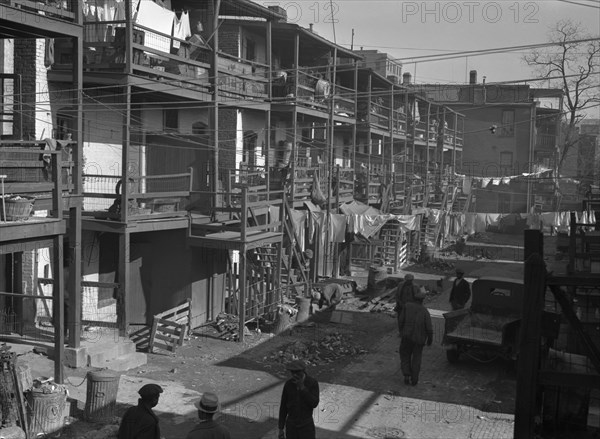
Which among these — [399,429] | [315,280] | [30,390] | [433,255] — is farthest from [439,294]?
[30,390]

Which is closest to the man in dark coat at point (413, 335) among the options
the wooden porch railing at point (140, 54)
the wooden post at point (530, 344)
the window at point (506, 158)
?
the wooden post at point (530, 344)

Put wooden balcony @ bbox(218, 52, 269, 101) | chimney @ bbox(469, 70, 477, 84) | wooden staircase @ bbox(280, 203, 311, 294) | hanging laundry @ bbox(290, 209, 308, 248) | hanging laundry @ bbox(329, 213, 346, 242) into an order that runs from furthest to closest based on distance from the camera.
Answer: chimney @ bbox(469, 70, 477, 84) < hanging laundry @ bbox(329, 213, 346, 242) < hanging laundry @ bbox(290, 209, 308, 248) < wooden staircase @ bbox(280, 203, 311, 294) < wooden balcony @ bbox(218, 52, 269, 101)

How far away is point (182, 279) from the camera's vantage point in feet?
60.8

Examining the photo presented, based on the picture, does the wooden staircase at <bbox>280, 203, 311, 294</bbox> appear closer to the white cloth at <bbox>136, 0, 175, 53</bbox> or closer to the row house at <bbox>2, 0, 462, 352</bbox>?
the row house at <bbox>2, 0, 462, 352</bbox>

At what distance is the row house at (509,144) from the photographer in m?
56.6

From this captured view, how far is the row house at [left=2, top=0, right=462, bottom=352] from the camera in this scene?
15258 mm

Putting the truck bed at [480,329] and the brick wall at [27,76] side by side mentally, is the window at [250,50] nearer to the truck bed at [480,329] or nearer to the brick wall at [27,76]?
the brick wall at [27,76]

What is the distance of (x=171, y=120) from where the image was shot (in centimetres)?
2077

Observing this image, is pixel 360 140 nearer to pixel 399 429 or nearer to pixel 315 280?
pixel 315 280

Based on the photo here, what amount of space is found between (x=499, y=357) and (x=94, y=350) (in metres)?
8.28

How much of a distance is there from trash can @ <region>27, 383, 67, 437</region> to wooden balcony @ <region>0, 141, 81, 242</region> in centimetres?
228

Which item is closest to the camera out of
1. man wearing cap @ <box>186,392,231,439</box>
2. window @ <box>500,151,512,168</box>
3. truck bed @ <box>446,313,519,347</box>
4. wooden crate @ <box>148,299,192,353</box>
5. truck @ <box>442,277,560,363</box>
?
man wearing cap @ <box>186,392,231,439</box>

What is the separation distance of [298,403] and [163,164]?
13.2m

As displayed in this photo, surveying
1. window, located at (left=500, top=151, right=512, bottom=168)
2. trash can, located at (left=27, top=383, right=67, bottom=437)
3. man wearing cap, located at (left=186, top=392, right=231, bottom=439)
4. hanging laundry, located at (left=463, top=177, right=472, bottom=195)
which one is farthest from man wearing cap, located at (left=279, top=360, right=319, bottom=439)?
window, located at (left=500, top=151, right=512, bottom=168)
